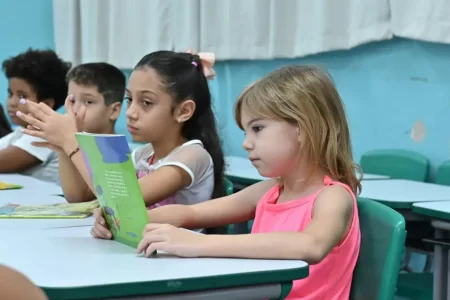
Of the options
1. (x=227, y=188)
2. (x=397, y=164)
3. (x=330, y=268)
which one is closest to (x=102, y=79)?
(x=227, y=188)

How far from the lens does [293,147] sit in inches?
64.6

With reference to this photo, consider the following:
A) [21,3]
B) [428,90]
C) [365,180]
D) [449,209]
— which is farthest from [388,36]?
[21,3]

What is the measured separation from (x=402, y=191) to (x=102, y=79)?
1152 millimetres

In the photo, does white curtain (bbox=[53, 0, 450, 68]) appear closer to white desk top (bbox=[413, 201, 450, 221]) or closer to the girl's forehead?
white desk top (bbox=[413, 201, 450, 221])

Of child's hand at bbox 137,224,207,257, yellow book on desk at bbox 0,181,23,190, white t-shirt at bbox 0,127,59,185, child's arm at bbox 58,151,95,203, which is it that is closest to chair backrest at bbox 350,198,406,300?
child's hand at bbox 137,224,207,257

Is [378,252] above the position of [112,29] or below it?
above

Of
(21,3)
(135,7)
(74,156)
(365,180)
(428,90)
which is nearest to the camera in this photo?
(74,156)

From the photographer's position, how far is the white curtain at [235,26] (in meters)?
3.21

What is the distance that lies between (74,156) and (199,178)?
359 mm

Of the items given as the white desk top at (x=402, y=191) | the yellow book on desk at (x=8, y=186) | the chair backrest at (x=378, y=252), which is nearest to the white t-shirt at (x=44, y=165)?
the yellow book on desk at (x=8, y=186)

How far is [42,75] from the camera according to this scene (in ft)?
11.3

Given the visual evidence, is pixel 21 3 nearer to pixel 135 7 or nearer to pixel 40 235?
pixel 135 7

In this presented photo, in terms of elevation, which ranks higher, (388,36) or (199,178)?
(388,36)

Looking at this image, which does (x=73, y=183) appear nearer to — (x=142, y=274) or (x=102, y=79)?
(x=102, y=79)
